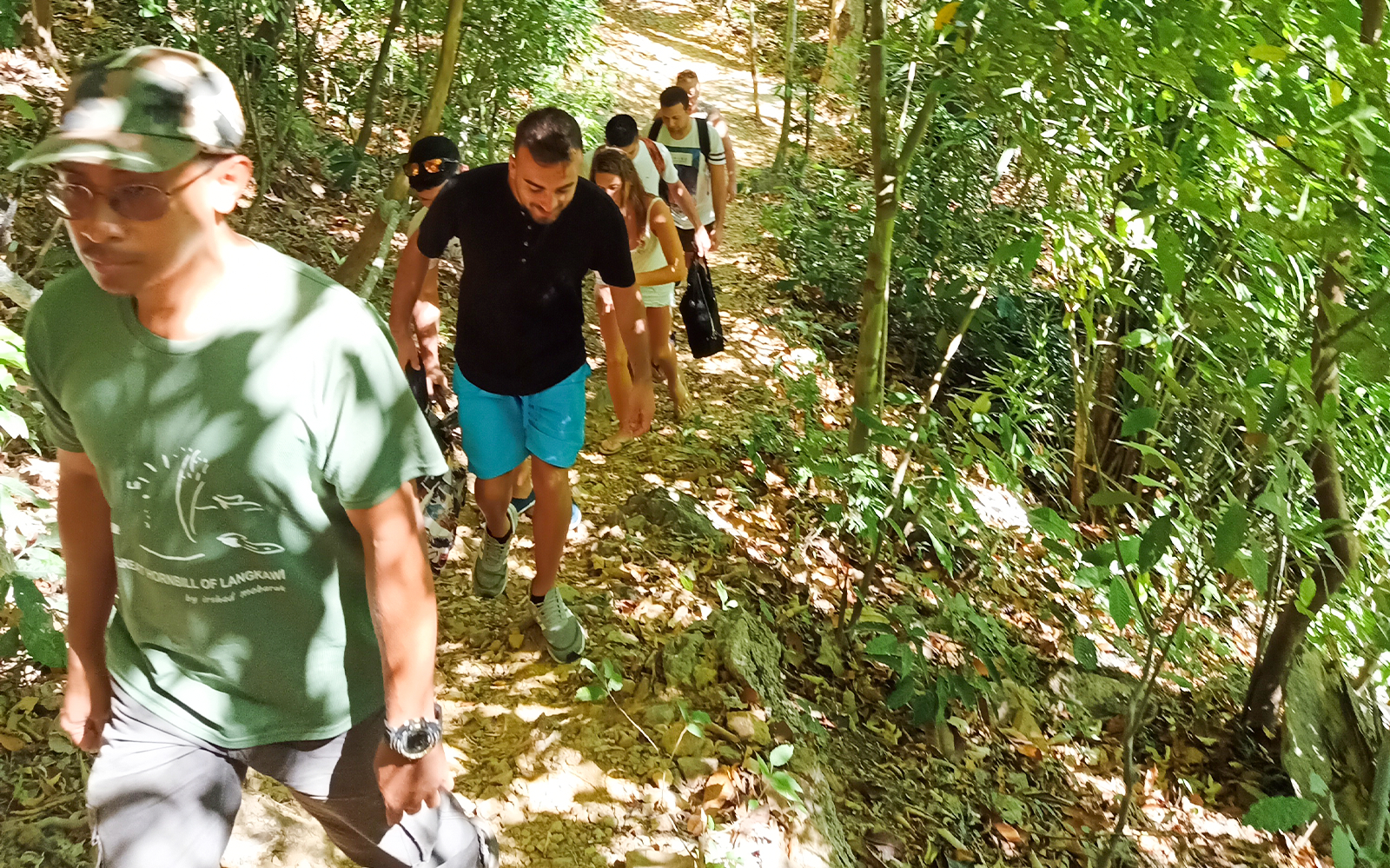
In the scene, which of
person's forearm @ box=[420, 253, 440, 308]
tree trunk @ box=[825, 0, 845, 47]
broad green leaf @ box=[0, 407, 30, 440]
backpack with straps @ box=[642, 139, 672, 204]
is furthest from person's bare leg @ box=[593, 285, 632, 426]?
tree trunk @ box=[825, 0, 845, 47]

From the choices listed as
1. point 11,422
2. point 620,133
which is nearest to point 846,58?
point 620,133

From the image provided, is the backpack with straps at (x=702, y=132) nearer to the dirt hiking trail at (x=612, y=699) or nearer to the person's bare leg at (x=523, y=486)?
the dirt hiking trail at (x=612, y=699)

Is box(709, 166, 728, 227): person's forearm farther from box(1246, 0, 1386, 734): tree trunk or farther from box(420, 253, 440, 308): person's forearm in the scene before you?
box(1246, 0, 1386, 734): tree trunk

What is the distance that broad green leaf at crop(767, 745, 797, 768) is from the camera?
3.18m

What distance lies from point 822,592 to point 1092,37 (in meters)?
3.06

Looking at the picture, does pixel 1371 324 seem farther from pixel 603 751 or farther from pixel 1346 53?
pixel 603 751

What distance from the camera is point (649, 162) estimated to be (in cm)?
519

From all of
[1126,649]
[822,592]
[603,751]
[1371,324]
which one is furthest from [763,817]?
[1371,324]

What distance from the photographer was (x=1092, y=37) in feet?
8.76

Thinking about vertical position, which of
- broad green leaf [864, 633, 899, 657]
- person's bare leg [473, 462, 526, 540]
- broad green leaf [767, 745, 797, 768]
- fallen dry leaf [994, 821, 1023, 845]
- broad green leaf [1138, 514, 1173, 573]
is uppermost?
broad green leaf [1138, 514, 1173, 573]

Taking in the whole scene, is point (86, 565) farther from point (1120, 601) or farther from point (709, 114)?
point (709, 114)

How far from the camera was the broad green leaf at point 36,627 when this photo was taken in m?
2.02

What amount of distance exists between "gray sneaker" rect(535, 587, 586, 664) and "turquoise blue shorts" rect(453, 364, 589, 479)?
58 centimetres

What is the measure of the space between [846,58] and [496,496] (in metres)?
8.45
